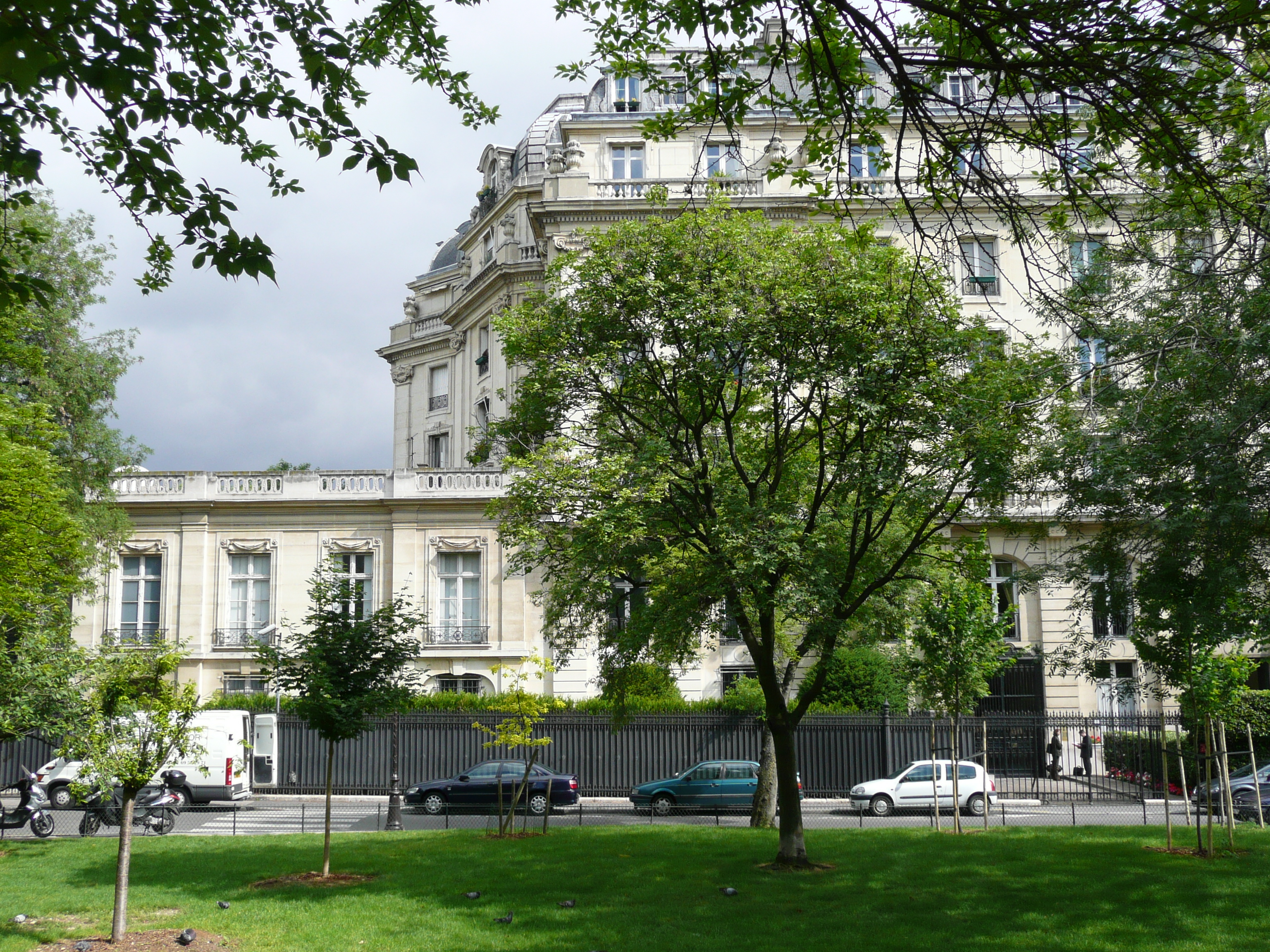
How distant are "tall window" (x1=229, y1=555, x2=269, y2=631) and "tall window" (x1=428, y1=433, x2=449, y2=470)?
17.7 m

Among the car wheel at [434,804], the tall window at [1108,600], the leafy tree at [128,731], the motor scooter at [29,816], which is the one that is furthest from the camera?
the car wheel at [434,804]

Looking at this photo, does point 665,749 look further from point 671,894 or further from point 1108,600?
point 1108,600

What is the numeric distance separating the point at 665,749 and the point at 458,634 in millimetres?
8790

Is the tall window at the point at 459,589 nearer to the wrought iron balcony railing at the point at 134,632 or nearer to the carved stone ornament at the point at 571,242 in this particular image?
the wrought iron balcony railing at the point at 134,632

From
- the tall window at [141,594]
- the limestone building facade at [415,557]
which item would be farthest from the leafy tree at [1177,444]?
the tall window at [141,594]

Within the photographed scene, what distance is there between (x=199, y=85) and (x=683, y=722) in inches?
1102

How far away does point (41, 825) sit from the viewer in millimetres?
23516

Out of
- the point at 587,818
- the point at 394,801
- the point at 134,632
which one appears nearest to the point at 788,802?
the point at 394,801

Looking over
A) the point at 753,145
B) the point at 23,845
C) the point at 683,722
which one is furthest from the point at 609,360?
the point at 753,145

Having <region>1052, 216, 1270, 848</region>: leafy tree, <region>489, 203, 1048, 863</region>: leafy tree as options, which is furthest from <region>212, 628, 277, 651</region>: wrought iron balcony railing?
<region>1052, 216, 1270, 848</region>: leafy tree

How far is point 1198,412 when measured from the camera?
510 inches

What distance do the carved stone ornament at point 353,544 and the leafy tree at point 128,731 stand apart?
23989 millimetres

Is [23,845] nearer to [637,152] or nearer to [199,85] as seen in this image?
[199,85]

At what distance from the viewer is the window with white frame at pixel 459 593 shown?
3834 cm
